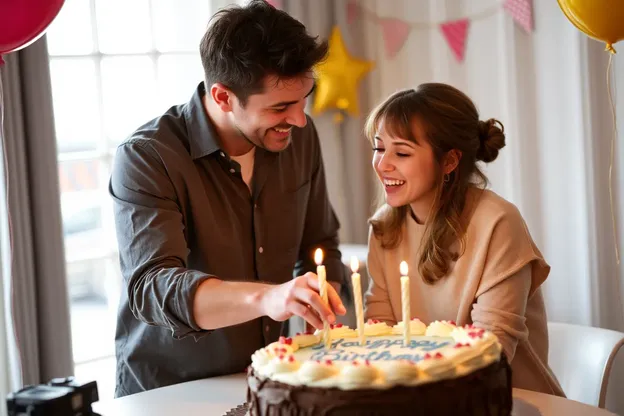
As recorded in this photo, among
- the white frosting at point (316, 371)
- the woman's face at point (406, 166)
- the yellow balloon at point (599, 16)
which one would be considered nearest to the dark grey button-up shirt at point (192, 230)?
the woman's face at point (406, 166)

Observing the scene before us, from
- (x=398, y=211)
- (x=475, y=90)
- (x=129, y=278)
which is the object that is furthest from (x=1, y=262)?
(x=475, y=90)

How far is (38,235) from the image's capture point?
3117mm

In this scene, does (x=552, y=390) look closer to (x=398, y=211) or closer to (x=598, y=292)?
(x=398, y=211)

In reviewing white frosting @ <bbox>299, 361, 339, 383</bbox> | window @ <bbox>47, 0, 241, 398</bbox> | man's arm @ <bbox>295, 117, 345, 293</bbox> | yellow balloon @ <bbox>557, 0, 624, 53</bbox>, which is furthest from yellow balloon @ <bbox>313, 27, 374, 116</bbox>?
white frosting @ <bbox>299, 361, 339, 383</bbox>

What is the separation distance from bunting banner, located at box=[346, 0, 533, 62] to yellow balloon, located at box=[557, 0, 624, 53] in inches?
45.8

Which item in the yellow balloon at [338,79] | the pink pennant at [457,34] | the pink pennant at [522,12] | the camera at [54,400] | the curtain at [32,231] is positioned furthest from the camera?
the yellow balloon at [338,79]

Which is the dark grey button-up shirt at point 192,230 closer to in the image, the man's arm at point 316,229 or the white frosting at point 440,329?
the man's arm at point 316,229

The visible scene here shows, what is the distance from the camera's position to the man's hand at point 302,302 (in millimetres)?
1807

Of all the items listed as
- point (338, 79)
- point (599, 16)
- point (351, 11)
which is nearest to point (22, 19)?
point (599, 16)

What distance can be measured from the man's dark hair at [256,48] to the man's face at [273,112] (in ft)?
0.07

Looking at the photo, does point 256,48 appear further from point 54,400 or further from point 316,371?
point 54,400

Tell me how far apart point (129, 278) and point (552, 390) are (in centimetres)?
A: 115

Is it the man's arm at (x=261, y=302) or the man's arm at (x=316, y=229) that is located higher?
the man's arm at (x=316, y=229)

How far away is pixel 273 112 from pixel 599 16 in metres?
0.95
